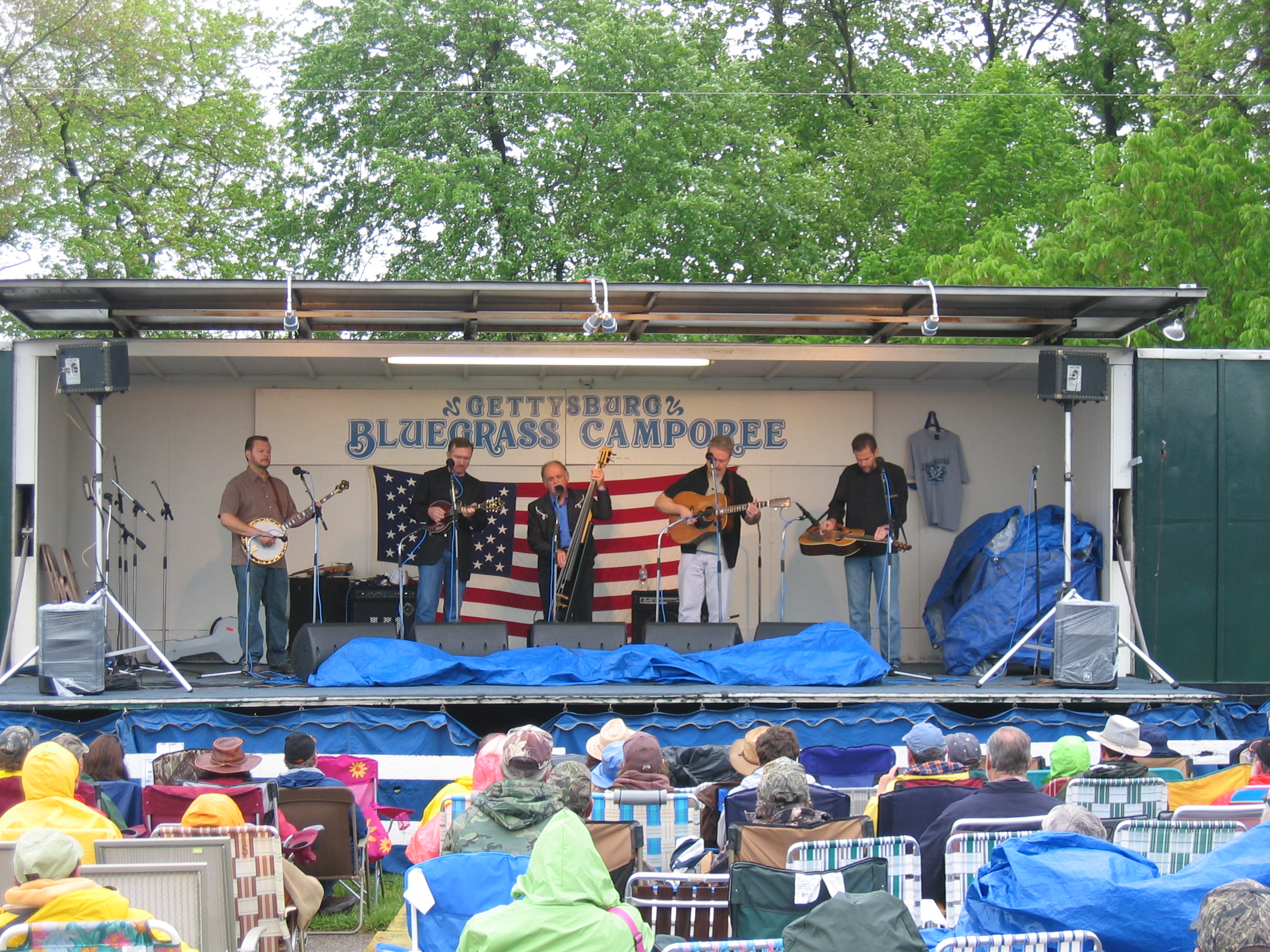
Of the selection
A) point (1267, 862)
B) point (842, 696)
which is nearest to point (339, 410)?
point (842, 696)

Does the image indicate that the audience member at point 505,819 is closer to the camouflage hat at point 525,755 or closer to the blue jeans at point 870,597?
the camouflage hat at point 525,755

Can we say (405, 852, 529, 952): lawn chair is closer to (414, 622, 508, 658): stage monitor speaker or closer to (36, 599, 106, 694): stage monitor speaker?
(36, 599, 106, 694): stage monitor speaker

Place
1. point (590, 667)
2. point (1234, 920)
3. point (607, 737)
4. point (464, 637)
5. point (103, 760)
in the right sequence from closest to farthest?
point (1234, 920), point (103, 760), point (607, 737), point (590, 667), point (464, 637)

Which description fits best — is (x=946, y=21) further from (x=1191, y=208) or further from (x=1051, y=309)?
Result: (x=1051, y=309)

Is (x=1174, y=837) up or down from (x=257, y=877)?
up

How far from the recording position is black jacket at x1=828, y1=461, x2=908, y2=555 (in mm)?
9305

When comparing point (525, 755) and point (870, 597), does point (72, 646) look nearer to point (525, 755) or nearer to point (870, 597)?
point (525, 755)

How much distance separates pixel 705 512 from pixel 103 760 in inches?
193

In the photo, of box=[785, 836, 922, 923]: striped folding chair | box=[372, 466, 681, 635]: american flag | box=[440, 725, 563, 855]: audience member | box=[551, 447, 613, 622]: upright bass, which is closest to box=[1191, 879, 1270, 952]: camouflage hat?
box=[785, 836, 922, 923]: striped folding chair

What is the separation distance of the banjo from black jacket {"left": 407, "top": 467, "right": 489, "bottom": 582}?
61cm

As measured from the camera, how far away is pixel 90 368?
7891 millimetres

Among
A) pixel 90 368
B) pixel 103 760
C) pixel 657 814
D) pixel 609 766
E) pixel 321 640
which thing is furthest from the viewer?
pixel 321 640

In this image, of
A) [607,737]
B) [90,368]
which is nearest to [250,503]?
[90,368]

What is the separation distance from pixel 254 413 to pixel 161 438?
0.75 meters
